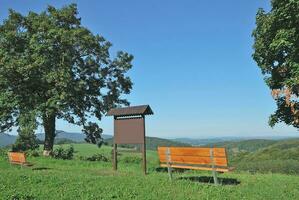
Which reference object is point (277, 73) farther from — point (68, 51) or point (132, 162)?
point (68, 51)

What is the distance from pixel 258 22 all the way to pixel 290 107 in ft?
15.9

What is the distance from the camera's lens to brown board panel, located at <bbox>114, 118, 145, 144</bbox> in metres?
17.8

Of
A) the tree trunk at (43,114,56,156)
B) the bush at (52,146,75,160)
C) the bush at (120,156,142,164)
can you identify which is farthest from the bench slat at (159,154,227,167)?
the tree trunk at (43,114,56,156)

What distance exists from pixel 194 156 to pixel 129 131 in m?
5.89

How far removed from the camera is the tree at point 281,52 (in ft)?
62.8

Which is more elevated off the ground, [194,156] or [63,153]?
[63,153]

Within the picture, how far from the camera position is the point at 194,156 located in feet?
41.8

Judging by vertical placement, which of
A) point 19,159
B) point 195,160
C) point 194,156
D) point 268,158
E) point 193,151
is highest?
point 268,158

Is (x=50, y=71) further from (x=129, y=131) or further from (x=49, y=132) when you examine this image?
(x=129, y=131)

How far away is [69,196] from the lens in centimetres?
934

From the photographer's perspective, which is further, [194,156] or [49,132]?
[49,132]

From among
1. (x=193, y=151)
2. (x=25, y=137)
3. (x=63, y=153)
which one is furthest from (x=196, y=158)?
(x=25, y=137)

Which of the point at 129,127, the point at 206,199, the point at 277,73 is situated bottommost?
the point at 206,199

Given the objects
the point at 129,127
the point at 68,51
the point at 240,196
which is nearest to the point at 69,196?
the point at 240,196
